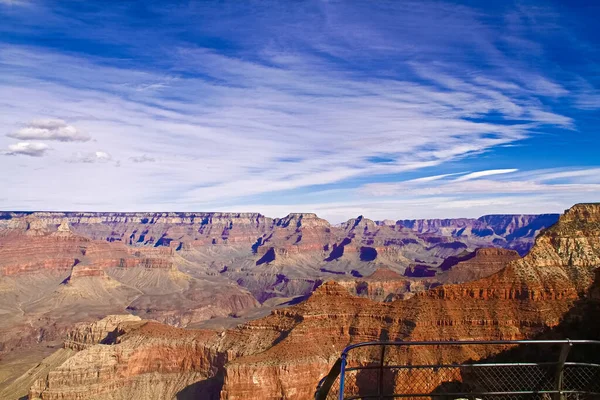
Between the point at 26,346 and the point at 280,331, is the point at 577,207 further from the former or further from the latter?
the point at 26,346

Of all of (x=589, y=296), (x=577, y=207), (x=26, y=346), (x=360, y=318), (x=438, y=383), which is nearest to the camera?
(x=438, y=383)

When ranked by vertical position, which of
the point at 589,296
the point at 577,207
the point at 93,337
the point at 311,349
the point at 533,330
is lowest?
the point at 93,337

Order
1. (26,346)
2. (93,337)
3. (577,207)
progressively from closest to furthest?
1. (577,207)
2. (93,337)
3. (26,346)

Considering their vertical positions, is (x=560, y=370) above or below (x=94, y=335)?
above

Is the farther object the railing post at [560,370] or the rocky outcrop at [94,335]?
the rocky outcrop at [94,335]

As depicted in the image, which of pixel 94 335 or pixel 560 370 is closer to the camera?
pixel 560 370

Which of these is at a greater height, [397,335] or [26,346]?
[397,335]

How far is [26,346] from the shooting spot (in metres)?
184

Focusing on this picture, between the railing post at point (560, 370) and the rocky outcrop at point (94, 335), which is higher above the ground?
the railing post at point (560, 370)

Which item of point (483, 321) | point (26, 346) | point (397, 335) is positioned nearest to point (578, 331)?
point (483, 321)

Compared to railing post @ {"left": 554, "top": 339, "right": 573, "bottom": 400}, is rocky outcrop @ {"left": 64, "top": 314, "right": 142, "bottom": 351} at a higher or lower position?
lower

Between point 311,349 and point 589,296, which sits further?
point 311,349

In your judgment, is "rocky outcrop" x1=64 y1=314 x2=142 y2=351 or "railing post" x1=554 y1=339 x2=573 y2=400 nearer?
"railing post" x1=554 y1=339 x2=573 y2=400

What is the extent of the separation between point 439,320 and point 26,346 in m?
172
